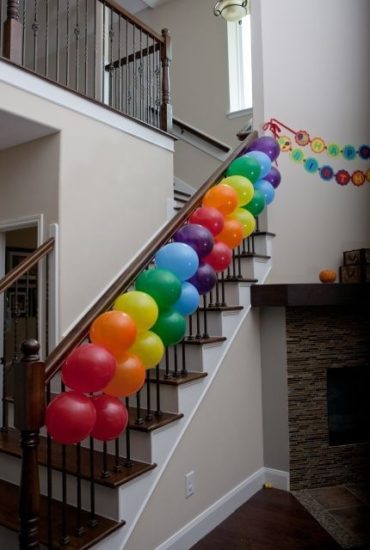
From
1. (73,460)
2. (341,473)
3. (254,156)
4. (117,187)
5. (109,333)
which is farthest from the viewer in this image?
(117,187)

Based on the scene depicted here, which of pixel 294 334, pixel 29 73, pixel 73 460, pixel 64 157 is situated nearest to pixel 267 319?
pixel 294 334

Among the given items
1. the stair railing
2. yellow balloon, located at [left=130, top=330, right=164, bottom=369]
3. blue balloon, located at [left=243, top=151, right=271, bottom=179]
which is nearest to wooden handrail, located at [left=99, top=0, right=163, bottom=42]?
blue balloon, located at [left=243, top=151, right=271, bottom=179]

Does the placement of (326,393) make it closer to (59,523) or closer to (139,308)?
(139,308)

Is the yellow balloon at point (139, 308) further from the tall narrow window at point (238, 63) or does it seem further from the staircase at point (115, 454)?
the tall narrow window at point (238, 63)

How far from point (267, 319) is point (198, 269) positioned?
42.8 inches

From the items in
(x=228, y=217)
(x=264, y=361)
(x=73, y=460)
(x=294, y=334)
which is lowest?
(x=73, y=460)

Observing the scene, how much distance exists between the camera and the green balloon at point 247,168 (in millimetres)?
3055

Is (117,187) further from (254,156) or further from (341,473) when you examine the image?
(341,473)

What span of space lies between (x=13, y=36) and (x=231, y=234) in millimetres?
2052

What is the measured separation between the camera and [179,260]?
7.38 ft

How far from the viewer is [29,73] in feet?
9.64

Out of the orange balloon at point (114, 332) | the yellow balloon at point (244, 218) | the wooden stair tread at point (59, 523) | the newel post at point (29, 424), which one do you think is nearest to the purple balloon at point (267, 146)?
the yellow balloon at point (244, 218)

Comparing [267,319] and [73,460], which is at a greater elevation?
[267,319]

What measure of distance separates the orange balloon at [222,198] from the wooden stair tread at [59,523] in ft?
6.13
